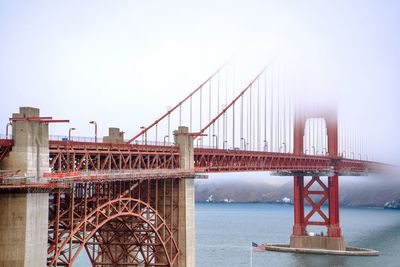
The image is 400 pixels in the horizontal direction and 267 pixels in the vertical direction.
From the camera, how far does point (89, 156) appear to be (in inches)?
1655

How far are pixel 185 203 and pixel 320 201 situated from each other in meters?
50.3

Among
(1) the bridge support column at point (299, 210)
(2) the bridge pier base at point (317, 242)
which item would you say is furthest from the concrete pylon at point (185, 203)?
(1) the bridge support column at point (299, 210)

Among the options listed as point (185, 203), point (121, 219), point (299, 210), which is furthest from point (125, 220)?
point (299, 210)

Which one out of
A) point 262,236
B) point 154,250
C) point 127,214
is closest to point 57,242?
point 127,214

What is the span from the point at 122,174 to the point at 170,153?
449 inches

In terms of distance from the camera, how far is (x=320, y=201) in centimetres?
10175

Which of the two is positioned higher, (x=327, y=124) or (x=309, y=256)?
(x=327, y=124)

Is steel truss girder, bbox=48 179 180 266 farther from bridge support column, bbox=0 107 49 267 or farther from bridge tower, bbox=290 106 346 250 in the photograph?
bridge tower, bbox=290 106 346 250

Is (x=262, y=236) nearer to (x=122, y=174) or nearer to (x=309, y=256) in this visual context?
(x=309, y=256)

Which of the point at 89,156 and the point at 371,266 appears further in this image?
the point at 371,266

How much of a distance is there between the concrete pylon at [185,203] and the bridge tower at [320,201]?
1594 inches

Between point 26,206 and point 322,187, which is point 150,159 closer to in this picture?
A: point 26,206

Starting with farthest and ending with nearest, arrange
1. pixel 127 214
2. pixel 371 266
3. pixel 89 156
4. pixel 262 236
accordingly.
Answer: pixel 262 236 < pixel 371 266 < pixel 127 214 < pixel 89 156

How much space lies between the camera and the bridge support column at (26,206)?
3428cm
